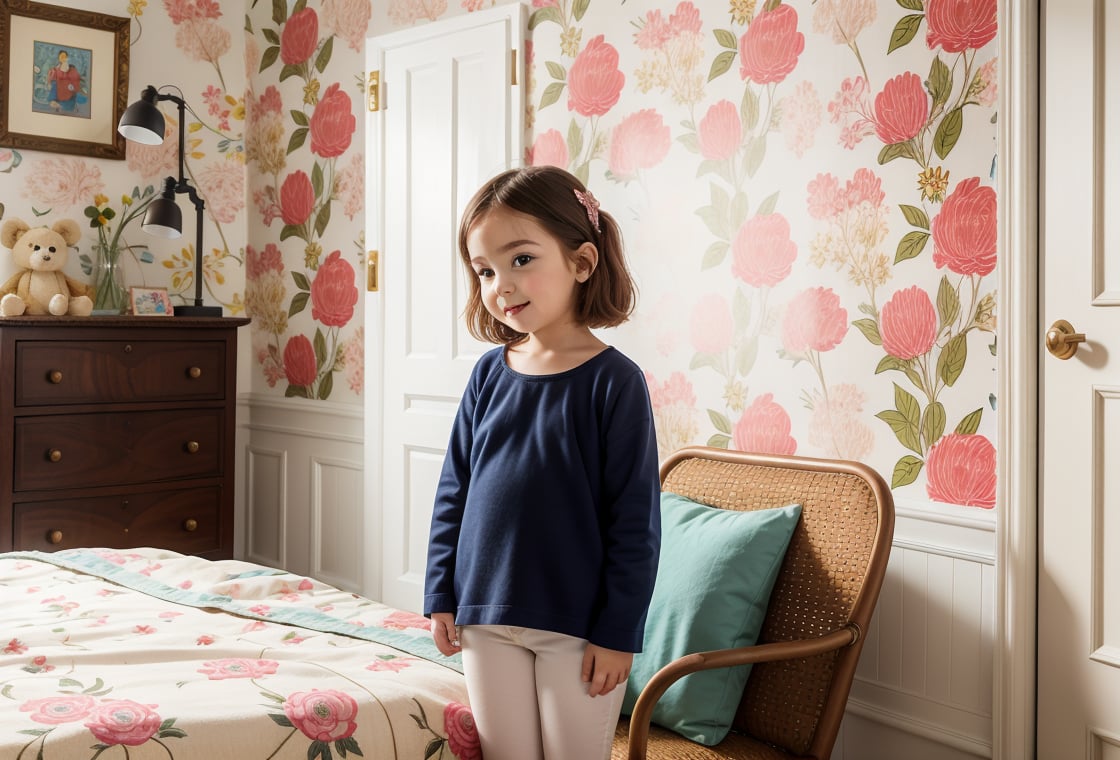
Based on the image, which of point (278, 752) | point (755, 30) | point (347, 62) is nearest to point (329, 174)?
point (347, 62)

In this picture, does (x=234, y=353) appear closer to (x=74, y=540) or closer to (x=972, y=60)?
(x=74, y=540)

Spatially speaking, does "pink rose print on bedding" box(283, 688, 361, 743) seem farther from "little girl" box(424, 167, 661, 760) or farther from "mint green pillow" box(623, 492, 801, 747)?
"mint green pillow" box(623, 492, 801, 747)

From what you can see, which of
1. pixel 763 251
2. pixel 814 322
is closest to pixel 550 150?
pixel 763 251

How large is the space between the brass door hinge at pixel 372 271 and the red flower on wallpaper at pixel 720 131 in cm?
156

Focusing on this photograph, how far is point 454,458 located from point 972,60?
1.49m

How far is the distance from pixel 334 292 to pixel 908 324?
2480mm

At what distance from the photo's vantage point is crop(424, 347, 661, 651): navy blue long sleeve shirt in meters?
1.43

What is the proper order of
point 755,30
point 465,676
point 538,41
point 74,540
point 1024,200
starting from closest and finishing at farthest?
point 465,676 → point 1024,200 → point 755,30 → point 538,41 → point 74,540

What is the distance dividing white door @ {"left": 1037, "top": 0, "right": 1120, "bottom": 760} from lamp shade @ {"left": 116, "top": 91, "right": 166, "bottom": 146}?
3002mm

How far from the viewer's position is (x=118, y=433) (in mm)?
3625

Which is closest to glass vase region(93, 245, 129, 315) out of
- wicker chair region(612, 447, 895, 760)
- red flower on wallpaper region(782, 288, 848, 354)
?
red flower on wallpaper region(782, 288, 848, 354)

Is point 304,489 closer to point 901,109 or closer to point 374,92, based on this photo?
point 374,92

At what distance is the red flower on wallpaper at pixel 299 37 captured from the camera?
4164mm

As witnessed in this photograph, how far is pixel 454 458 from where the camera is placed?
1646 millimetres
